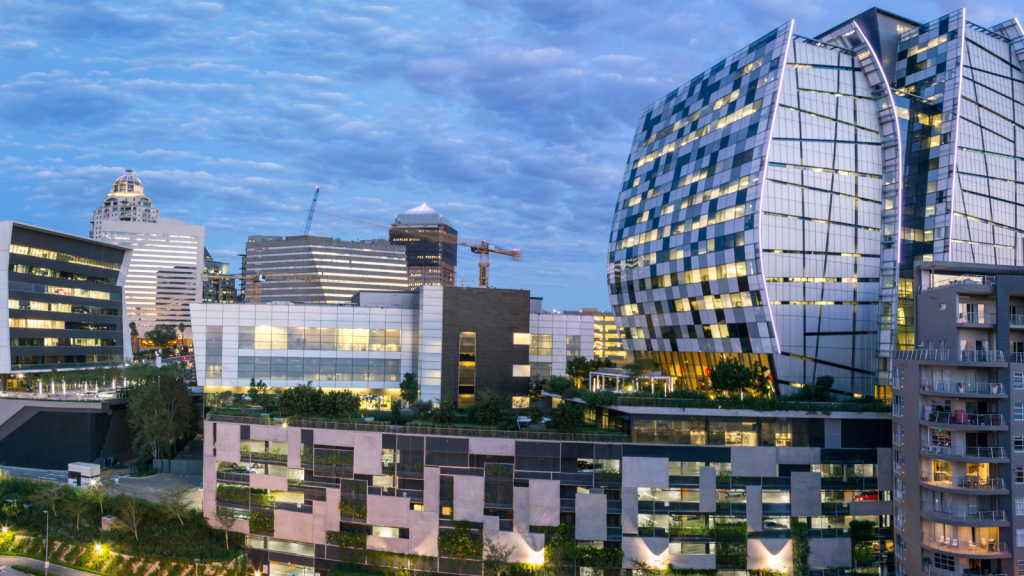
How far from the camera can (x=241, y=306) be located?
86.6 metres

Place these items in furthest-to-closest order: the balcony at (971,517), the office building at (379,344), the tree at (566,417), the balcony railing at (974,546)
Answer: the office building at (379,344) < the tree at (566,417) < the balcony railing at (974,546) < the balcony at (971,517)

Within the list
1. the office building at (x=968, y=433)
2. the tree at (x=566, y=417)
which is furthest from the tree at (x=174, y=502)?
the office building at (x=968, y=433)

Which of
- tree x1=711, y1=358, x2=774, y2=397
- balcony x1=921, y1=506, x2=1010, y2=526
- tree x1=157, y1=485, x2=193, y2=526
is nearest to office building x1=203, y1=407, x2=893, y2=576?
tree x1=711, y1=358, x2=774, y2=397

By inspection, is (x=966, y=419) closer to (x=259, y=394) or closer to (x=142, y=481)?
(x=259, y=394)

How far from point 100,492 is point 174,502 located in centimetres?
1147

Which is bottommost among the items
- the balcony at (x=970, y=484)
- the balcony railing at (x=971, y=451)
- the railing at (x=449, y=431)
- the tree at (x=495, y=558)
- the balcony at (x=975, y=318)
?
the tree at (x=495, y=558)

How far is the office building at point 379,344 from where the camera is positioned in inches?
3396

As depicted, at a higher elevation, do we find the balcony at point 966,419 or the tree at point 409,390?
the balcony at point 966,419

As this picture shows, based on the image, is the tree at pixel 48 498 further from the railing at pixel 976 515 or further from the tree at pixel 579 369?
the railing at pixel 976 515

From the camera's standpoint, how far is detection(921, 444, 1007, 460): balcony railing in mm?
48062

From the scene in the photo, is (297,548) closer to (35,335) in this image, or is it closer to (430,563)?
(430,563)

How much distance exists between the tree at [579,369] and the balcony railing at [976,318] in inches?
1917

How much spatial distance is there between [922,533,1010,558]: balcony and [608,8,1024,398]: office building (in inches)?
908

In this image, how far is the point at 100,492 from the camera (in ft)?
232
